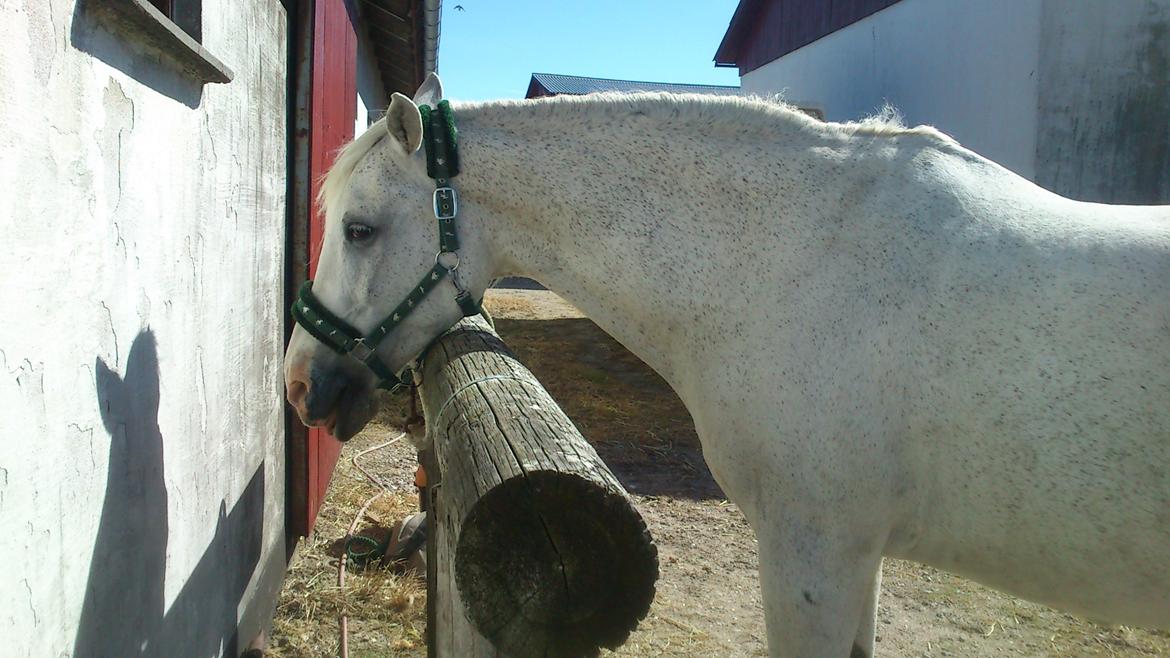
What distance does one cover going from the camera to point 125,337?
62.5 inches

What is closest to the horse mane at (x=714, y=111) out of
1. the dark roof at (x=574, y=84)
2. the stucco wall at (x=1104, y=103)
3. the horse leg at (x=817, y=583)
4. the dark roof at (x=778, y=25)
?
the horse leg at (x=817, y=583)

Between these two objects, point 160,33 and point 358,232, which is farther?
point 358,232

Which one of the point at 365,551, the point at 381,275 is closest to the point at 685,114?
the point at 381,275

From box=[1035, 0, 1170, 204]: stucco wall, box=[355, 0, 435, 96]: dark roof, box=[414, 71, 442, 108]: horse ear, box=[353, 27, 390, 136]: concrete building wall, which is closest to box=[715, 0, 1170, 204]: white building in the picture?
box=[1035, 0, 1170, 204]: stucco wall

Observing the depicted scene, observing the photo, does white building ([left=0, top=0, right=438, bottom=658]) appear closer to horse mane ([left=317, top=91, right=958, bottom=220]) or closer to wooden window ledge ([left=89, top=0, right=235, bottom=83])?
wooden window ledge ([left=89, top=0, right=235, bottom=83])

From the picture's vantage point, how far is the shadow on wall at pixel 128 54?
1.35 m

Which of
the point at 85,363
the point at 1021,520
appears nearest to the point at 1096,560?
the point at 1021,520

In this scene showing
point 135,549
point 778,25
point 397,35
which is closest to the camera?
point 135,549

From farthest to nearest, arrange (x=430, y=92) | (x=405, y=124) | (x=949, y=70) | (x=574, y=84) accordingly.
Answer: (x=574, y=84)
(x=949, y=70)
(x=430, y=92)
(x=405, y=124)

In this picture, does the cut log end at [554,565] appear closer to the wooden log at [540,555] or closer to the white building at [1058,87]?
the wooden log at [540,555]

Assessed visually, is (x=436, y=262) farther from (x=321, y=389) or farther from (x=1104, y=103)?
(x=1104, y=103)

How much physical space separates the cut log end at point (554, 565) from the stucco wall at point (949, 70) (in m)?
7.27

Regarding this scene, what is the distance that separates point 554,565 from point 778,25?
16.3 m

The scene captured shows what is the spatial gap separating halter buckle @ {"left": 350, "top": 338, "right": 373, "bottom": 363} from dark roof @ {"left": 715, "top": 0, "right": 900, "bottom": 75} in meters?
11.8
